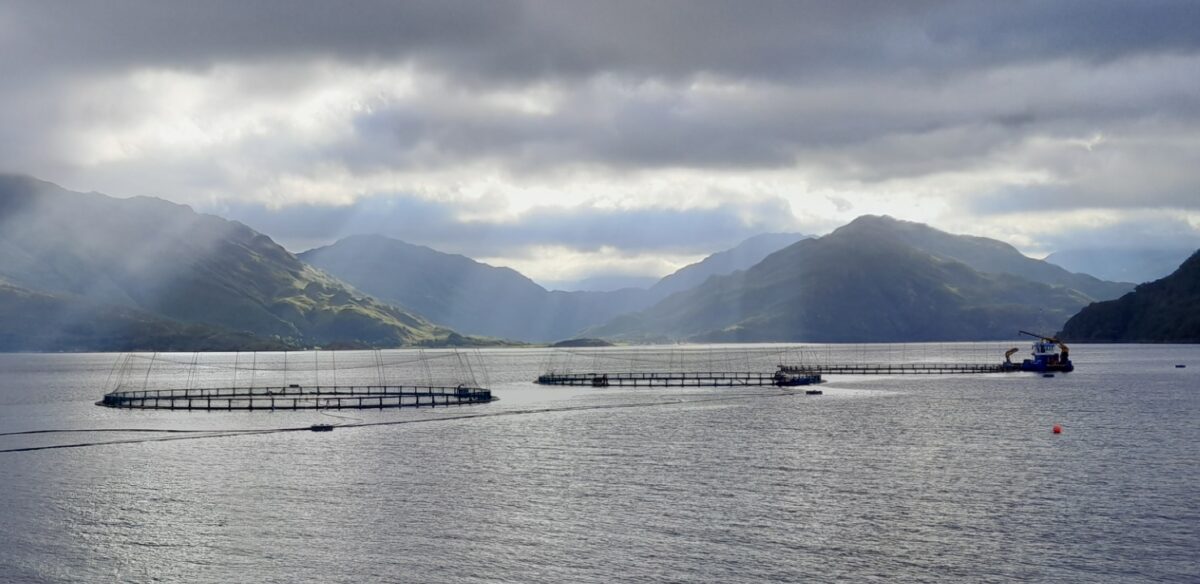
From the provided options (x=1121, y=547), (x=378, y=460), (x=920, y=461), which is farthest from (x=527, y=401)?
(x=1121, y=547)

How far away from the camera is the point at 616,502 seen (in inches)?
2778

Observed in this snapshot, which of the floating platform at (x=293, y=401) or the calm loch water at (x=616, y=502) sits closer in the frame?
the calm loch water at (x=616, y=502)

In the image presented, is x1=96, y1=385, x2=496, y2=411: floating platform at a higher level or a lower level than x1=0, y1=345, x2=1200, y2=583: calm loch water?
higher

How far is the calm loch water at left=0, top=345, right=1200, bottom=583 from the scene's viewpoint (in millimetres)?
53906

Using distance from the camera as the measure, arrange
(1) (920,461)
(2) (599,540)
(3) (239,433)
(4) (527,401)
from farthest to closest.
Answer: (4) (527,401) < (3) (239,433) < (1) (920,461) < (2) (599,540)

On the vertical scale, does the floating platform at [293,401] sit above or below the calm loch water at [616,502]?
above

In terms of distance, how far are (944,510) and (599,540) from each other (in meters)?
25.0

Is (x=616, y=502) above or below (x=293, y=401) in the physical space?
below

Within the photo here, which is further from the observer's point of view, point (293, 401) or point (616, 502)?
point (293, 401)

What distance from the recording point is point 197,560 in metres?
55.8

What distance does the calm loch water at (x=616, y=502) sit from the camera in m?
53.9

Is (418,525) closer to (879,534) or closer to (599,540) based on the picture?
(599,540)

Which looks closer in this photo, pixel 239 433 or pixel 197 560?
pixel 197 560

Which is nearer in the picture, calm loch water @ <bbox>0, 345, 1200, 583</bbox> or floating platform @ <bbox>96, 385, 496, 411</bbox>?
calm loch water @ <bbox>0, 345, 1200, 583</bbox>
